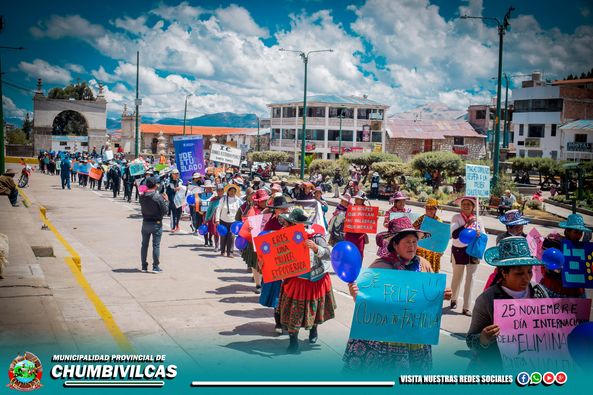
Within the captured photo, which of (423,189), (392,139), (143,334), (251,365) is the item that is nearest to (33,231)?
(143,334)

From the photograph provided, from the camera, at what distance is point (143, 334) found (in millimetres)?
7418

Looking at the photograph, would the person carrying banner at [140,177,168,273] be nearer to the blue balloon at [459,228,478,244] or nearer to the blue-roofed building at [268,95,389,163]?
the blue balloon at [459,228,478,244]

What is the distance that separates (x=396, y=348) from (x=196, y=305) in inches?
191

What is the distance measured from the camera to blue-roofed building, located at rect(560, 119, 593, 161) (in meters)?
52.1

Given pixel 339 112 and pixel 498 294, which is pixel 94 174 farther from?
pixel 339 112

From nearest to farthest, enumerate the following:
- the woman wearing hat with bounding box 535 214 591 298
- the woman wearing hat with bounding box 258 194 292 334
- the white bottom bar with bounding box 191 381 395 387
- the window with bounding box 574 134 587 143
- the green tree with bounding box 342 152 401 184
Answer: the white bottom bar with bounding box 191 381 395 387, the woman wearing hat with bounding box 535 214 591 298, the woman wearing hat with bounding box 258 194 292 334, the green tree with bounding box 342 152 401 184, the window with bounding box 574 134 587 143

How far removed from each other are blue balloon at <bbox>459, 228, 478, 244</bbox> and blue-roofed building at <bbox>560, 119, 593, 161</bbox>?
4592 centimetres

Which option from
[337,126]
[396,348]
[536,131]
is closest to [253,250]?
[396,348]

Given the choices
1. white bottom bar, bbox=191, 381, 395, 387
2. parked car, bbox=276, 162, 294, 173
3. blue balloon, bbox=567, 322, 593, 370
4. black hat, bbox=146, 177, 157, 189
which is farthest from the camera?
parked car, bbox=276, 162, 294, 173

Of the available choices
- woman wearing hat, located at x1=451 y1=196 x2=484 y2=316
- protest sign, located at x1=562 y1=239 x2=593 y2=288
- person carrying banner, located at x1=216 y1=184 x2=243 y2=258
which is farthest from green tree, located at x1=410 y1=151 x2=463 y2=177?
protest sign, located at x1=562 y1=239 x2=593 y2=288

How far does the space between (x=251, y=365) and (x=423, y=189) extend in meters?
29.7

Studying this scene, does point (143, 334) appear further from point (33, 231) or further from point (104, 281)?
point (33, 231)

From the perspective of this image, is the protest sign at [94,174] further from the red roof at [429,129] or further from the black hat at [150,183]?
the red roof at [429,129]

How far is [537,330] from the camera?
4305 millimetres
